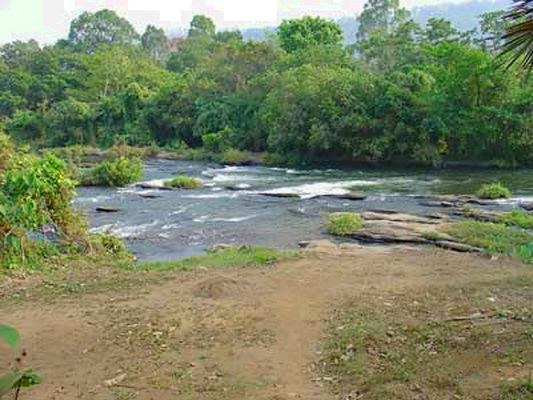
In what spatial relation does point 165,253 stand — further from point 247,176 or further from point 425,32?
point 425,32

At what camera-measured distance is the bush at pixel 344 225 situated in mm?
15475

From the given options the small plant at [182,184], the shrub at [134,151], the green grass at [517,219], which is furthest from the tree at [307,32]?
the green grass at [517,219]

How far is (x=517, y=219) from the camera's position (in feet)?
52.9

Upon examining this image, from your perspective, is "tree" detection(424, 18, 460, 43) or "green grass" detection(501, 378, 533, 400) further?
"tree" detection(424, 18, 460, 43)

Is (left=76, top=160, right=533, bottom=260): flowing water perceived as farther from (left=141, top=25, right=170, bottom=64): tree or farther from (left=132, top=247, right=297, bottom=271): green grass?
(left=141, top=25, right=170, bottom=64): tree

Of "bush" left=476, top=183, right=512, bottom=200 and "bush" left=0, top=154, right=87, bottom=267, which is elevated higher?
"bush" left=0, top=154, right=87, bottom=267

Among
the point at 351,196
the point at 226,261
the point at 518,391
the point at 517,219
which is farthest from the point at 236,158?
the point at 518,391

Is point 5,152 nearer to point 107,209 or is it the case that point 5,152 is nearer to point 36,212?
point 36,212

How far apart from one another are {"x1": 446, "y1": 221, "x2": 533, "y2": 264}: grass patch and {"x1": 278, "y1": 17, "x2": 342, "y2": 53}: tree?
35.8m

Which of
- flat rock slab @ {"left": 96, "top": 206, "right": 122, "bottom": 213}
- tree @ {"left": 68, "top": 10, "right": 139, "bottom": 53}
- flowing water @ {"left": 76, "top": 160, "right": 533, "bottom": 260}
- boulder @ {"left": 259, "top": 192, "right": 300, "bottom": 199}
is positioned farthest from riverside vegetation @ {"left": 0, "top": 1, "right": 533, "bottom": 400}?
tree @ {"left": 68, "top": 10, "right": 139, "bottom": 53}

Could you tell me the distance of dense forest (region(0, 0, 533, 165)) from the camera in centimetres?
3045

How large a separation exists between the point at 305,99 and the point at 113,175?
1153 centimetres

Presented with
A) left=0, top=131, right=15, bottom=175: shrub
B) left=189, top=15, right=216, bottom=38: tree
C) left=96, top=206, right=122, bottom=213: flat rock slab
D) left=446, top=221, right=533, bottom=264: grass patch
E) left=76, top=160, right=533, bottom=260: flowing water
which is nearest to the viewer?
left=0, top=131, right=15, bottom=175: shrub

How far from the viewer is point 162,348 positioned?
6820mm
